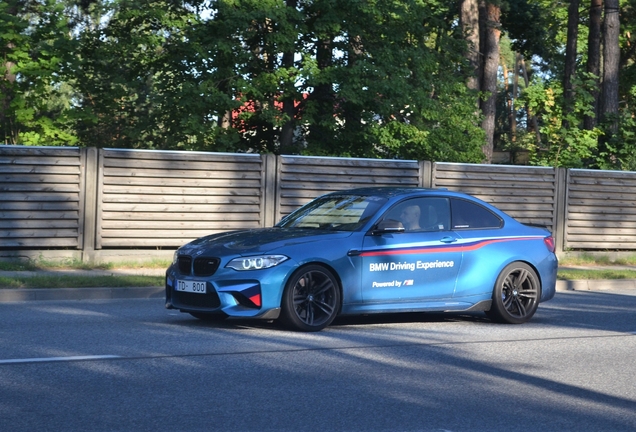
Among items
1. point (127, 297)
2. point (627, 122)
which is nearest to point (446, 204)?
point (127, 297)

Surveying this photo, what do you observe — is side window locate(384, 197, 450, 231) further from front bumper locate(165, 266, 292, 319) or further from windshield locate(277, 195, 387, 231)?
front bumper locate(165, 266, 292, 319)

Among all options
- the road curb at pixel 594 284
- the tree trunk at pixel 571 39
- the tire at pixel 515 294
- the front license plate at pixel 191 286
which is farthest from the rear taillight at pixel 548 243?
the tree trunk at pixel 571 39

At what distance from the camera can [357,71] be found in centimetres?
2270

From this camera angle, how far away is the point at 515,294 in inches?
464

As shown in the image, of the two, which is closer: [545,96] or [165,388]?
[165,388]

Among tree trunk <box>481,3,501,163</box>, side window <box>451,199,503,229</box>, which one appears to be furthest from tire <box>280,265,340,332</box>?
tree trunk <box>481,3,501,163</box>

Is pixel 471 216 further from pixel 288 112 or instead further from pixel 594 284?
pixel 288 112

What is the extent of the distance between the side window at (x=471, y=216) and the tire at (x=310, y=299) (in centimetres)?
194

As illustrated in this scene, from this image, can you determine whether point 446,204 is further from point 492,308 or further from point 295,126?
point 295,126

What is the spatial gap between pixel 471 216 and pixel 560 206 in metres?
10.8

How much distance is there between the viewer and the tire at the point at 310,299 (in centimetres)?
1008

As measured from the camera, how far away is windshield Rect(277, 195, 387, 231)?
1095cm

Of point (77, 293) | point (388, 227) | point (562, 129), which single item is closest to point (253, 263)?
point (388, 227)

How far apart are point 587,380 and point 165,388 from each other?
3468mm
